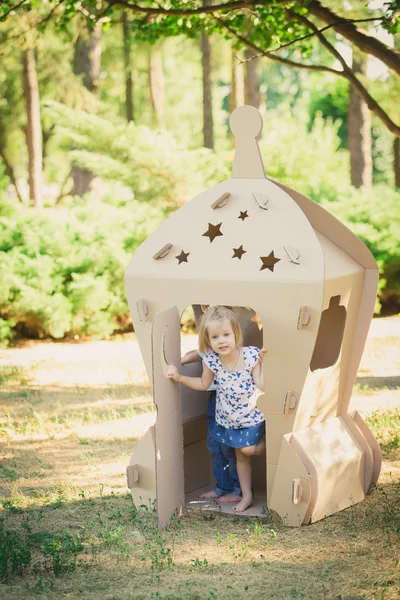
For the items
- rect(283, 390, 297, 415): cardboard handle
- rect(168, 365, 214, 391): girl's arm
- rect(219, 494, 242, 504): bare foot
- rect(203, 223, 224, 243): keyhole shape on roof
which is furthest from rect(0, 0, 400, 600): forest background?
rect(203, 223, 224, 243): keyhole shape on roof

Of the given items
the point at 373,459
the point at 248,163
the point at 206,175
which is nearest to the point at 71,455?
the point at 373,459

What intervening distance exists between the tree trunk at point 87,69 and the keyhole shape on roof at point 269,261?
531 inches

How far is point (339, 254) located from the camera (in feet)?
15.2

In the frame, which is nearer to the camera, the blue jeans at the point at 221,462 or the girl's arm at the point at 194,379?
the girl's arm at the point at 194,379

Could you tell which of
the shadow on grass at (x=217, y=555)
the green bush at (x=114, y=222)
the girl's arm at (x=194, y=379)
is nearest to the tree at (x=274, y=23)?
the girl's arm at (x=194, y=379)

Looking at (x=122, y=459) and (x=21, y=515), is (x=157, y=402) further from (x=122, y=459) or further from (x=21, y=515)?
(x=122, y=459)

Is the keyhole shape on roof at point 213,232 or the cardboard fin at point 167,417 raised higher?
the keyhole shape on roof at point 213,232

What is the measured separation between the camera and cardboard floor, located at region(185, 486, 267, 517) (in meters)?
4.56

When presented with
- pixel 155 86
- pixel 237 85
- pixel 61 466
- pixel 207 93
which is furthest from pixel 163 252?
pixel 155 86

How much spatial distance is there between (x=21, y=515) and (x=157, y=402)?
3.86 feet

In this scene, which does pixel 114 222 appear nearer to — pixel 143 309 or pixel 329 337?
pixel 329 337

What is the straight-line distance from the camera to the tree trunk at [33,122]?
17891 millimetres

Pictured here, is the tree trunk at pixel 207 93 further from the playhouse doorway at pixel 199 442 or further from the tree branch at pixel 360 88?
the playhouse doorway at pixel 199 442

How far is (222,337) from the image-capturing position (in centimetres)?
441
